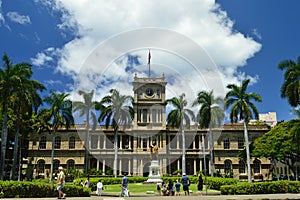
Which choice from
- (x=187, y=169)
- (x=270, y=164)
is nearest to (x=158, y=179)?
(x=187, y=169)

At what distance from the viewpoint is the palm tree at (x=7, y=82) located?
101 ft

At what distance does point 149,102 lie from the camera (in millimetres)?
56938

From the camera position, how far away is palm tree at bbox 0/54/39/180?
30689 millimetres

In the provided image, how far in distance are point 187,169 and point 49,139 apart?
24329mm

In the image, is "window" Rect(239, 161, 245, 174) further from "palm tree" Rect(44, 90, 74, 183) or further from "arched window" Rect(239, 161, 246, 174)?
"palm tree" Rect(44, 90, 74, 183)

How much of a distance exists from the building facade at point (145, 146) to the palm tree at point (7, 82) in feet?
77.4

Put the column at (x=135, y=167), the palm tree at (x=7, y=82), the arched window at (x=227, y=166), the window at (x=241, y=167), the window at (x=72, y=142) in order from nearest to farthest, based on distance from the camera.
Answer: the palm tree at (x=7, y=82) → the column at (x=135, y=167) → the arched window at (x=227, y=166) → the window at (x=72, y=142) → the window at (x=241, y=167)

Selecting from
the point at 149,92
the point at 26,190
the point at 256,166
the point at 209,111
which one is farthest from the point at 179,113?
the point at 26,190

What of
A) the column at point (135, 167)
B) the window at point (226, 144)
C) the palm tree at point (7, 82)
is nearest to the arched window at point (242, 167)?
the window at point (226, 144)

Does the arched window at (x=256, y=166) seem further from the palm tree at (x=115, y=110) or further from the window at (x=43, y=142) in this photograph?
the window at (x=43, y=142)

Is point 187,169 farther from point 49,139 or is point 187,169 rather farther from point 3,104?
point 3,104

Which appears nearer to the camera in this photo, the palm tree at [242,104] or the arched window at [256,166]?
the palm tree at [242,104]

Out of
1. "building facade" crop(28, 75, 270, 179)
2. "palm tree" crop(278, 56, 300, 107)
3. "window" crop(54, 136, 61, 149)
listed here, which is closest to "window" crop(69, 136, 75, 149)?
"building facade" crop(28, 75, 270, 179)

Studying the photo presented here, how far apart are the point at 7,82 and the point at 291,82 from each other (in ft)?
91.4
